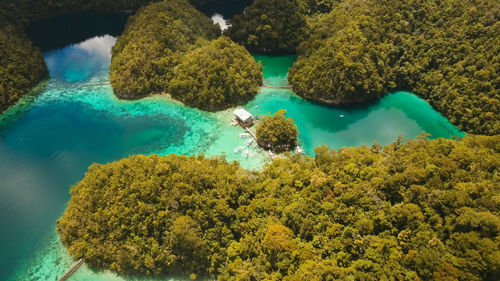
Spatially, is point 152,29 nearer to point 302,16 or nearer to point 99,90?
point 99,90

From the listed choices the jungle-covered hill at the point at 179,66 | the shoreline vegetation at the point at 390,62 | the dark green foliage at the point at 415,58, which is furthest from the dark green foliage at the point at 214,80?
the dark green foliage at the point at 415,58

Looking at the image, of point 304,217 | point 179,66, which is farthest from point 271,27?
point 304,217

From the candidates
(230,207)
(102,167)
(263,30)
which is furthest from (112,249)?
(263,30)

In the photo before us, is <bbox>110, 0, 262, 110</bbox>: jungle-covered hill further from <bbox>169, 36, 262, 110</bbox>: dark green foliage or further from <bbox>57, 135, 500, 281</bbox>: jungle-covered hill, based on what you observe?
<bbox>57, 135, 500, 281</bbox>: jungle-covered hill

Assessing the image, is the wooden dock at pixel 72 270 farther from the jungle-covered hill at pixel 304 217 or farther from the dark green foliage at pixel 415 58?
the dark green foliage at pixel 415 58

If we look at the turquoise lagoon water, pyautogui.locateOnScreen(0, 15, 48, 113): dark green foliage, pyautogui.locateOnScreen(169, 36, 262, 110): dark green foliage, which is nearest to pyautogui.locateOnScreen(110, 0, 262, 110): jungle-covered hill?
pyautogui.locateOnScreen(169, 36, 262, 110): dark green foliage

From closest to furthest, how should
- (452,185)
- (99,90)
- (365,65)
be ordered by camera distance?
1. (452,185)
2. (365,65)
3. (99,90)

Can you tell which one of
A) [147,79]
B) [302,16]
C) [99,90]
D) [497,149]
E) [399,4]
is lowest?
[99,90]
